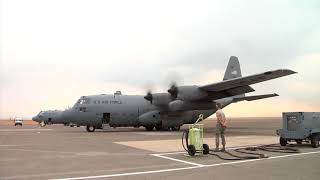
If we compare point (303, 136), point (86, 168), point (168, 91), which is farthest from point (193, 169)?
point (168, 91)

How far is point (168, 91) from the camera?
1244 inches

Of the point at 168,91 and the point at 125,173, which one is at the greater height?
the point at 168,91

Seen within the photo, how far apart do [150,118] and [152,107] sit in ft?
3.80

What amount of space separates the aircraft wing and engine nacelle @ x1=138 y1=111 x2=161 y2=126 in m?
5.05

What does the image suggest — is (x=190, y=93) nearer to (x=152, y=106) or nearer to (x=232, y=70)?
(x=152, y=106)

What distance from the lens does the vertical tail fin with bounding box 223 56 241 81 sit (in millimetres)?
36781

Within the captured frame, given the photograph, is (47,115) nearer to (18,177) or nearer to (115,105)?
(115,105)

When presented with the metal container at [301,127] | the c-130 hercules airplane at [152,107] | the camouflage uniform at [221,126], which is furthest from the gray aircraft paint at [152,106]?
the camouflage uniform at [221,126]

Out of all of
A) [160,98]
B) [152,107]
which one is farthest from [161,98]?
[152,107]

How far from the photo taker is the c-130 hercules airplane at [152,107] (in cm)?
2998

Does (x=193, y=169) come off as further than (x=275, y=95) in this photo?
No

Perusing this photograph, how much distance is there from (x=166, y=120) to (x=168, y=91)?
2.63 meters

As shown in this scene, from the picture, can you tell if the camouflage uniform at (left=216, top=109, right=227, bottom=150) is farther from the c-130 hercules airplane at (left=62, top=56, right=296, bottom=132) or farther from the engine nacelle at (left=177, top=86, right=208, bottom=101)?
the engine nacelle at (left=177, top=86, right=208, bottom=101)

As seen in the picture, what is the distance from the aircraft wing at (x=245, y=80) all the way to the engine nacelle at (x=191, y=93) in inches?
20.5
